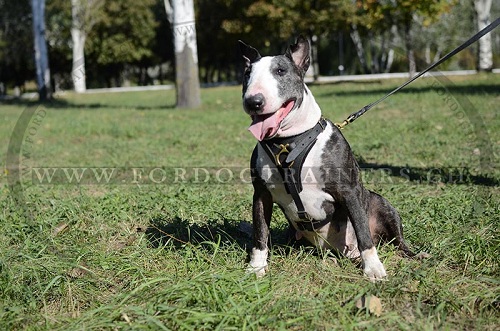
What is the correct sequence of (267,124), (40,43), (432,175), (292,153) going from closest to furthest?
(267,124) → (292,153) → (432,175) → (40,43)

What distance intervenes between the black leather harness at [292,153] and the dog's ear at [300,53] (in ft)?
1.21

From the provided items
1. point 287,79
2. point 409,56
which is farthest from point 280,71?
point 409,56

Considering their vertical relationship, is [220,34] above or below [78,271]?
above

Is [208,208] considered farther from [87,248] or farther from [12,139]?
[12,139]

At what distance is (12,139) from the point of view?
10422 millimetres

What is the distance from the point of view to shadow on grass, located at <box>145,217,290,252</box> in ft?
12.3

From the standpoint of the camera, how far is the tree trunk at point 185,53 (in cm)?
1315

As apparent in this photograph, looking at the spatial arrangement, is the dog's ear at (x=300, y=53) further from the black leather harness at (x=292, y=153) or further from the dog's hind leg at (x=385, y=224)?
the dog's hind leg at (x=385, y=224)

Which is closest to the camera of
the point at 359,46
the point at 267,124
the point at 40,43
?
the point at 267,124

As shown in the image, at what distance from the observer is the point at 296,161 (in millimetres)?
3096

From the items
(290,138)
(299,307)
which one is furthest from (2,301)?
(290,138)

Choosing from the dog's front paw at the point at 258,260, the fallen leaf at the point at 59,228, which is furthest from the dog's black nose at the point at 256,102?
the fallen leaf at the point at 59,228

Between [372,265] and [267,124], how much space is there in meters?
0.97

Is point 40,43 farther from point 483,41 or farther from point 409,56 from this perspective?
point 483,41
